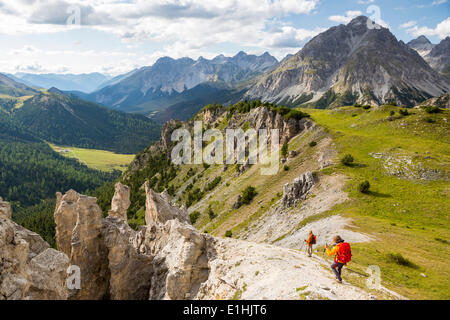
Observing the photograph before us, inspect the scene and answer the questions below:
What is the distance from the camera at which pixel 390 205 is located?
4384 centimetres

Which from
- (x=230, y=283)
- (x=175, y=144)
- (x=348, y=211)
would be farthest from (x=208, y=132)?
(x=230, y=283)

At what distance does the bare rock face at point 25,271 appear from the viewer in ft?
56.6

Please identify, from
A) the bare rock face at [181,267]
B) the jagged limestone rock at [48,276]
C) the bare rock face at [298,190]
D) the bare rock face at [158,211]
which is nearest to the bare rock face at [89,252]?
the bare rock face at [181,267]

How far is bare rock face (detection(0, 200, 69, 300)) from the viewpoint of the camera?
1727cm

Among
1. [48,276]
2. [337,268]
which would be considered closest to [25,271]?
[48,276]

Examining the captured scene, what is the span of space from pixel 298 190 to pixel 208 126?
376ft

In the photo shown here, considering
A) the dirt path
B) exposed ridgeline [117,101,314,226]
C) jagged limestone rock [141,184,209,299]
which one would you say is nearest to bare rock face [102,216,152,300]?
jagged limestone rock [141,184,209,299]

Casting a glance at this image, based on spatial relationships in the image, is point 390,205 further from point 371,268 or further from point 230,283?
point 230,283

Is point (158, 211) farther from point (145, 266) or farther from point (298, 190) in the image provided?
point (298, 190)

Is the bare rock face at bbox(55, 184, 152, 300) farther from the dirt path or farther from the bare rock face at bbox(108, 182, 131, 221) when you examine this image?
the bare rock face at bbox(108, 182, 131, 221)

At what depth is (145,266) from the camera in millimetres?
27953

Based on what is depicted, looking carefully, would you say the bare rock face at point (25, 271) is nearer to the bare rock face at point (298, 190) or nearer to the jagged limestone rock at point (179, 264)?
the jagged limestone rock at point (179, 264)

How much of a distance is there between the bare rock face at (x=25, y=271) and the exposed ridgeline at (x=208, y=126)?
78.6m

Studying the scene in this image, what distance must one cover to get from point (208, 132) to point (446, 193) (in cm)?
12478
